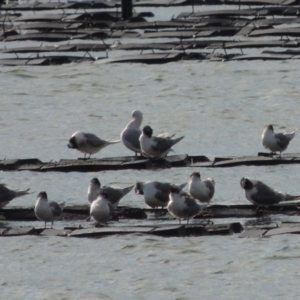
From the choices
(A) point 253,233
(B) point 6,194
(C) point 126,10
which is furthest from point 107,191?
(C) point 126,10

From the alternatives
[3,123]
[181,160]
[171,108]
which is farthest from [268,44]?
[181,160]

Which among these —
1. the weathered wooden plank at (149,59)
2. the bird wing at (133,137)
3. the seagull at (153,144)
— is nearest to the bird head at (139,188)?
the seagull at (153,144)

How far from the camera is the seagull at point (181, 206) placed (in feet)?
39.5

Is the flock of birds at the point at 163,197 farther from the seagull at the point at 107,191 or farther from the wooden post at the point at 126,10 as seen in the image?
the wooden post at the point at 126,10

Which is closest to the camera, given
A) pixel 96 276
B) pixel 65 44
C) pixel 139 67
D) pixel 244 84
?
pixel 96 276

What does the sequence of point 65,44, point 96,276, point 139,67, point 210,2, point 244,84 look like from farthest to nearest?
point 210,2, point 65,44, point 139,67, point 244,84, point 96,276

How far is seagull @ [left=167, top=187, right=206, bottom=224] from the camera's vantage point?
12055 mm

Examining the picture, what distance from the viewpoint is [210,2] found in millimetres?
33719

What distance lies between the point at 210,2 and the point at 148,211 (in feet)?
69.9

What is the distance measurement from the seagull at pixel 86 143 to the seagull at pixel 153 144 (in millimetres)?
729

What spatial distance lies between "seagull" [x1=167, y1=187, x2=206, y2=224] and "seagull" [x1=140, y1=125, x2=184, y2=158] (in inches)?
112

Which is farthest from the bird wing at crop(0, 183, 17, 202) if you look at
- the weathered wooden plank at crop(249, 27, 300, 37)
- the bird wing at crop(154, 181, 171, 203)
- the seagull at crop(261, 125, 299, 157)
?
the weathered wooden plank at crop(249, 27, 300, 37)

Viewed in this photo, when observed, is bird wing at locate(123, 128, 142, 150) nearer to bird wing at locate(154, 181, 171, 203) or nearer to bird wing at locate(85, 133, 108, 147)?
bird wing at locate(85, 133, 108, 147)

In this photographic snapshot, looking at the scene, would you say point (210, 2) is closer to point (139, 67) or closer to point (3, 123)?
point (139, 67)
